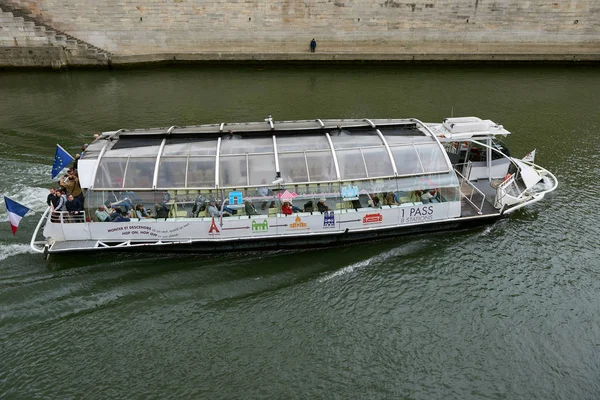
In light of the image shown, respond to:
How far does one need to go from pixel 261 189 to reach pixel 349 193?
8.72 feet

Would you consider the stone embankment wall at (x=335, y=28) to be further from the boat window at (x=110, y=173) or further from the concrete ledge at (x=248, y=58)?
the boat window at (x=110, y=173)

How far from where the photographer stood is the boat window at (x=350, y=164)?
523 inches

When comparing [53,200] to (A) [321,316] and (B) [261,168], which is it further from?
(A) [321,316]

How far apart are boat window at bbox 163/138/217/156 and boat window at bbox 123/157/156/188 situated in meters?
0.61

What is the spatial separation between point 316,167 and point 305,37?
894 inches

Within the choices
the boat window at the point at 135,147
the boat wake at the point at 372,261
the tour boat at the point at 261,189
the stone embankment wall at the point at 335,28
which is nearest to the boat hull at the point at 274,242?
the tour boat at the point at 261,189

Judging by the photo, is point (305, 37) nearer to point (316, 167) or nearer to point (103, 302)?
point (316, 167)

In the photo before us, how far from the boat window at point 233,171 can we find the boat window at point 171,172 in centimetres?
114

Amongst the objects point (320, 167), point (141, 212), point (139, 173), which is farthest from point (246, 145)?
point (141, 212)

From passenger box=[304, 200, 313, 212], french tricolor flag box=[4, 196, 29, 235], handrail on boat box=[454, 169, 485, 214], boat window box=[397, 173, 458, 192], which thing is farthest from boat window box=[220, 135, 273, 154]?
handrail on boat box=[454, 169, 485, 214]

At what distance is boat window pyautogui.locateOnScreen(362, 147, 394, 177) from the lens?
13.4 metres

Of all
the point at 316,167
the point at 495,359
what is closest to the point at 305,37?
the point at 316,167

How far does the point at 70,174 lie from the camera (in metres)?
13.5

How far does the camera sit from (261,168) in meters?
13.0
